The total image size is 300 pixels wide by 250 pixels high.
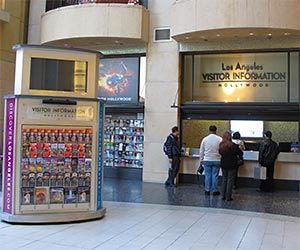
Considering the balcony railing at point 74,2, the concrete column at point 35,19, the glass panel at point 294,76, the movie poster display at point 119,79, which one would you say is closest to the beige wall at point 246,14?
the glass panel at point 294,76

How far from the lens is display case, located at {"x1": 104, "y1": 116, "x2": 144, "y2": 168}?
1335 cm

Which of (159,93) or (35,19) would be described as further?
(35,19)

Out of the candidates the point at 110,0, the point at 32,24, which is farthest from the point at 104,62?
the point at 32,24

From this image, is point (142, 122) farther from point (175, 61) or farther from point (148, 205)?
point (148, 205)

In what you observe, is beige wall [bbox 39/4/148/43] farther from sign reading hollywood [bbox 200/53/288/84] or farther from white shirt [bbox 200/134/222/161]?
white shirt [bbox 200/134/222/161]

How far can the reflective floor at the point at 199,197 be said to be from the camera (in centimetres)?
873

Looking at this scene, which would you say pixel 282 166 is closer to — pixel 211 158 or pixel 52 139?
pixel 211 158

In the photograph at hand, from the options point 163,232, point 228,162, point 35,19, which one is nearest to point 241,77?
point 228,162

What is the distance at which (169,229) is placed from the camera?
6684 millimetres

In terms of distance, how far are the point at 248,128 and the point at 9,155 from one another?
802 centimetres

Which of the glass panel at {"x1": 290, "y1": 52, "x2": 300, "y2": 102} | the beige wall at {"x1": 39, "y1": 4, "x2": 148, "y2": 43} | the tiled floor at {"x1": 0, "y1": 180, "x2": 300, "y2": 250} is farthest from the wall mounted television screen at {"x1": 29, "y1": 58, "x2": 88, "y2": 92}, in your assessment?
the glass panel at {"x1": 290, "y1": 52, "x2": 300, "y2": 102}

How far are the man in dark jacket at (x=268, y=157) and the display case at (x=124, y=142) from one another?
404 centimetres

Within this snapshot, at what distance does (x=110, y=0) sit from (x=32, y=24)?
11.1 ft

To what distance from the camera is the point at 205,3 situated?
444 inches
